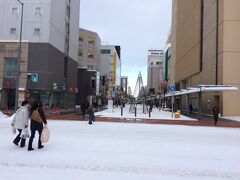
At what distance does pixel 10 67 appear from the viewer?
59344 mm

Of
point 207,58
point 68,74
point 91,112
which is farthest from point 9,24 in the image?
point 91,112

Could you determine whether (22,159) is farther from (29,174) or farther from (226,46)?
(226,46)

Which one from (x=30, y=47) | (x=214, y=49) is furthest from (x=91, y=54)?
(x=214, y=49)

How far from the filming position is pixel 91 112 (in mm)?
25625

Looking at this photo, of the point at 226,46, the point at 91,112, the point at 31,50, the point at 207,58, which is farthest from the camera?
the point at 31,50

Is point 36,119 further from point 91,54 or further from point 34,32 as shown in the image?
point 91,54

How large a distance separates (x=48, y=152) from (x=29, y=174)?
3.32m

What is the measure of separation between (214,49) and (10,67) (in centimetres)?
3215

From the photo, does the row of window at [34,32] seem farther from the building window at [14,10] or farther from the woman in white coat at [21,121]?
the woman in white coat at [21,121]

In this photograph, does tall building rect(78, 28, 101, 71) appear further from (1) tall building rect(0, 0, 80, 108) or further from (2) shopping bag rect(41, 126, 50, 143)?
(2) shopping bag rect(41, 126, 50, 143)

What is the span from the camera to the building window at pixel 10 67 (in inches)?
2329

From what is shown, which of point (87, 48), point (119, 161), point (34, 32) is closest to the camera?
point (119, 161)

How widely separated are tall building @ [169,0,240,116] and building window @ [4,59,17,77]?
29676mm

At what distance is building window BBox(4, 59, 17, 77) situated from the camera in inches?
2329
